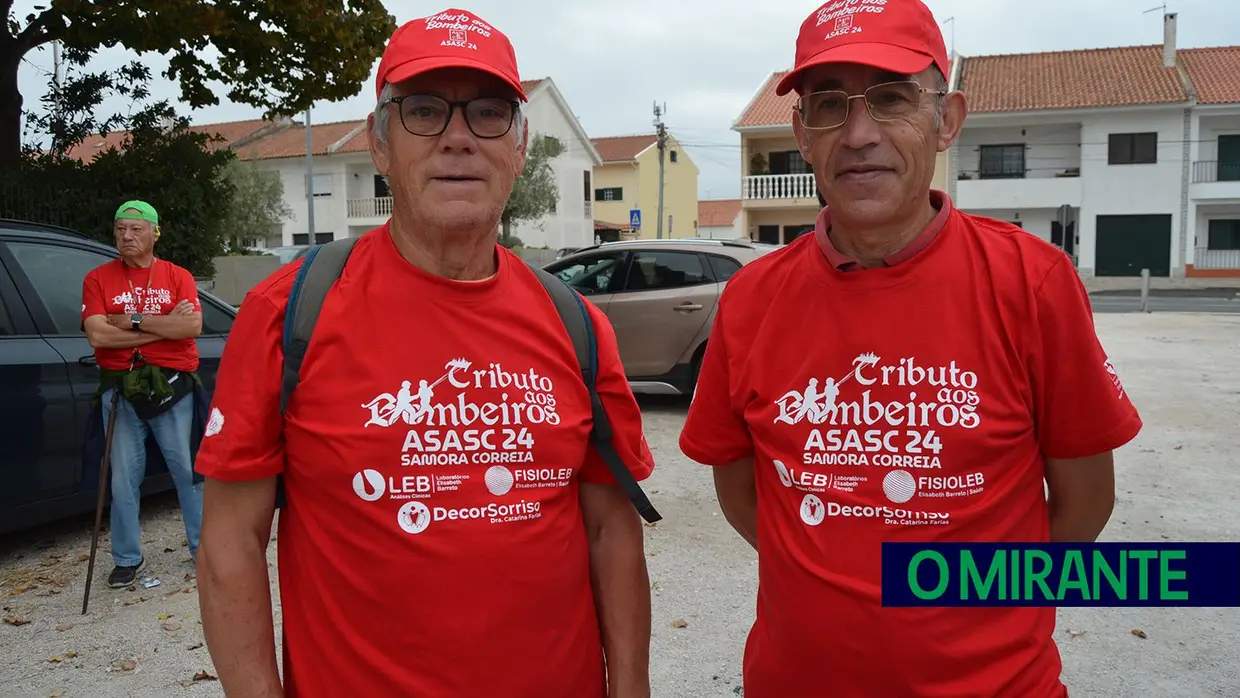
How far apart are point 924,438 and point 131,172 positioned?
9.83 metres

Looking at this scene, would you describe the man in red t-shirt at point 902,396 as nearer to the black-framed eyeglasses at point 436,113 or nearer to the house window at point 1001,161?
the black-framed eyeglasses at point 436,113

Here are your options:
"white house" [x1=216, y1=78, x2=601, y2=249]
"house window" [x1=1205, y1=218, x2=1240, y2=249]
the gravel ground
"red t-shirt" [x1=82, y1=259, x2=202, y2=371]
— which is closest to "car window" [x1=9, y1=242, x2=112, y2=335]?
"red t-shirt" [x1=82, y1=259, x2=202, y2=371]

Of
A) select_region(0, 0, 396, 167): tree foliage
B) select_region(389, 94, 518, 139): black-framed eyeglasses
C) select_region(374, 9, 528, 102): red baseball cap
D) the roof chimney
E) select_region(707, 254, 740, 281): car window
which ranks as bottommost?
select_region(707, 254, 740, 281): car window

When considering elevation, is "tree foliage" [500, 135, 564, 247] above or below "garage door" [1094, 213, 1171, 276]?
above

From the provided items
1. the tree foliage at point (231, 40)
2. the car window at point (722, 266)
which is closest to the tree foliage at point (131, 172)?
the tree foliage at point (231, 40)

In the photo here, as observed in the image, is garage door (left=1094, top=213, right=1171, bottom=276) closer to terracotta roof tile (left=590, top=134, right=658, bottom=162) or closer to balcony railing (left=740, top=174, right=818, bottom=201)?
balcony railing (left=740, top=174, right=818, bottom=201)

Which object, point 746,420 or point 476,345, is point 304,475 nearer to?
point 476,345

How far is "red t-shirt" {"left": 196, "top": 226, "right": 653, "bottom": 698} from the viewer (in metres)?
1.70

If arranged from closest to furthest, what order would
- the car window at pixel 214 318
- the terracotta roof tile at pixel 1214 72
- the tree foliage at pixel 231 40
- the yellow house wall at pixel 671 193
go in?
the car window at pixel 214 318 → the tree foliage at pixel 231 40 → the terracotta roof tile at pixel 1214 72 → the yellow house wall at pixel 671 193

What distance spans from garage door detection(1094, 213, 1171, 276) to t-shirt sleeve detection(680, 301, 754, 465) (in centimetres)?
3665

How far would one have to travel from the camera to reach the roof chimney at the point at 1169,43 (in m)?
34.0

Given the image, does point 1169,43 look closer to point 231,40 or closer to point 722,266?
point 722,266

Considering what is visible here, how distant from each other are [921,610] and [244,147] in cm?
4582

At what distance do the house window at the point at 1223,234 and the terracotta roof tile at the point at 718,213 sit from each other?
40.2 meters
